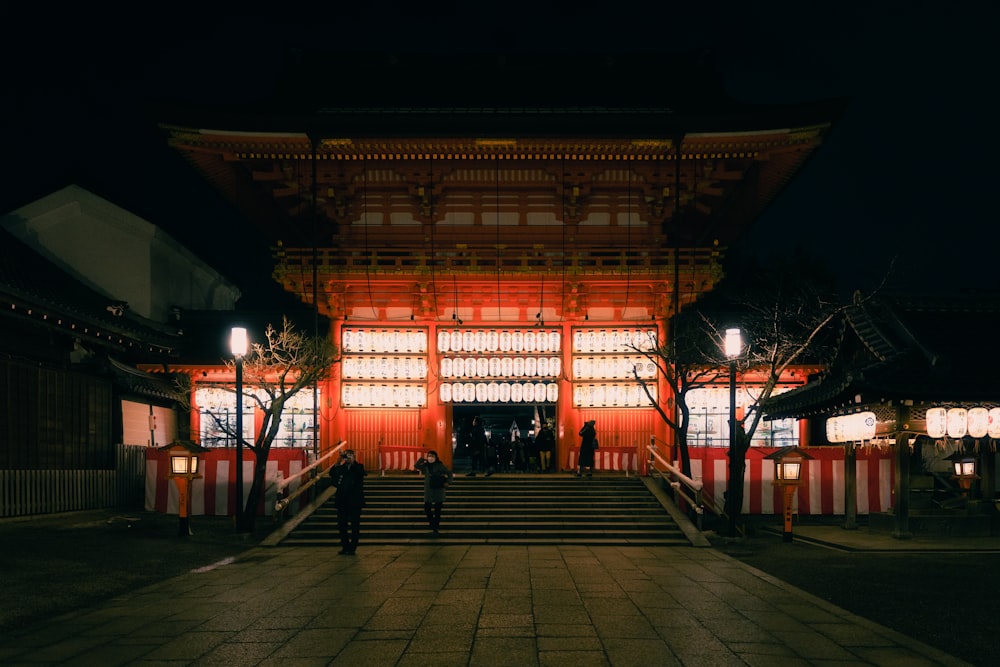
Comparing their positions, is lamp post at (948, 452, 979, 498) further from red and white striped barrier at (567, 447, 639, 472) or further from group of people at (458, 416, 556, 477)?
group of people at (458, 416, 556, 477)

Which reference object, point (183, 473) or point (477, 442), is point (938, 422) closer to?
point (477, 442)

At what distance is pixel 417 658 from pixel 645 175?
18.4 m

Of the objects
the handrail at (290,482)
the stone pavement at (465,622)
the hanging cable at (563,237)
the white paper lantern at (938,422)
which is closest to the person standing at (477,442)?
the hanging cable at (563,237)

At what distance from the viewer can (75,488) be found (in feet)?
61.0

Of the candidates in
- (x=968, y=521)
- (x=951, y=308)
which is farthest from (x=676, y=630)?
(x=951, y=308)

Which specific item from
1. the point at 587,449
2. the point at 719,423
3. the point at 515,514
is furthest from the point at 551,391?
the point at 515,514

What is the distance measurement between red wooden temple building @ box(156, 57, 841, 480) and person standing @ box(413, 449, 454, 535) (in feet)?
19.7

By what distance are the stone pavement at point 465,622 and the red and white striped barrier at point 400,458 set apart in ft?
33.8

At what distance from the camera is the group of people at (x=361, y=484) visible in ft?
49.2

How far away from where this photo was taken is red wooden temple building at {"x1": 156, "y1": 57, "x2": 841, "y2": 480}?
76.0 feet

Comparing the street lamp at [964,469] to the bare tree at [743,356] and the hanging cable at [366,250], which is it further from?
the hanging cable at [366,250]

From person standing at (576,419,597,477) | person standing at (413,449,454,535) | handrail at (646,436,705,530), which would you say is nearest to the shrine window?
person standing at (576,419,597,477)

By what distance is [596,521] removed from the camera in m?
18.8

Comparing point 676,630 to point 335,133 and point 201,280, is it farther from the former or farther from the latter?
point 201,280
